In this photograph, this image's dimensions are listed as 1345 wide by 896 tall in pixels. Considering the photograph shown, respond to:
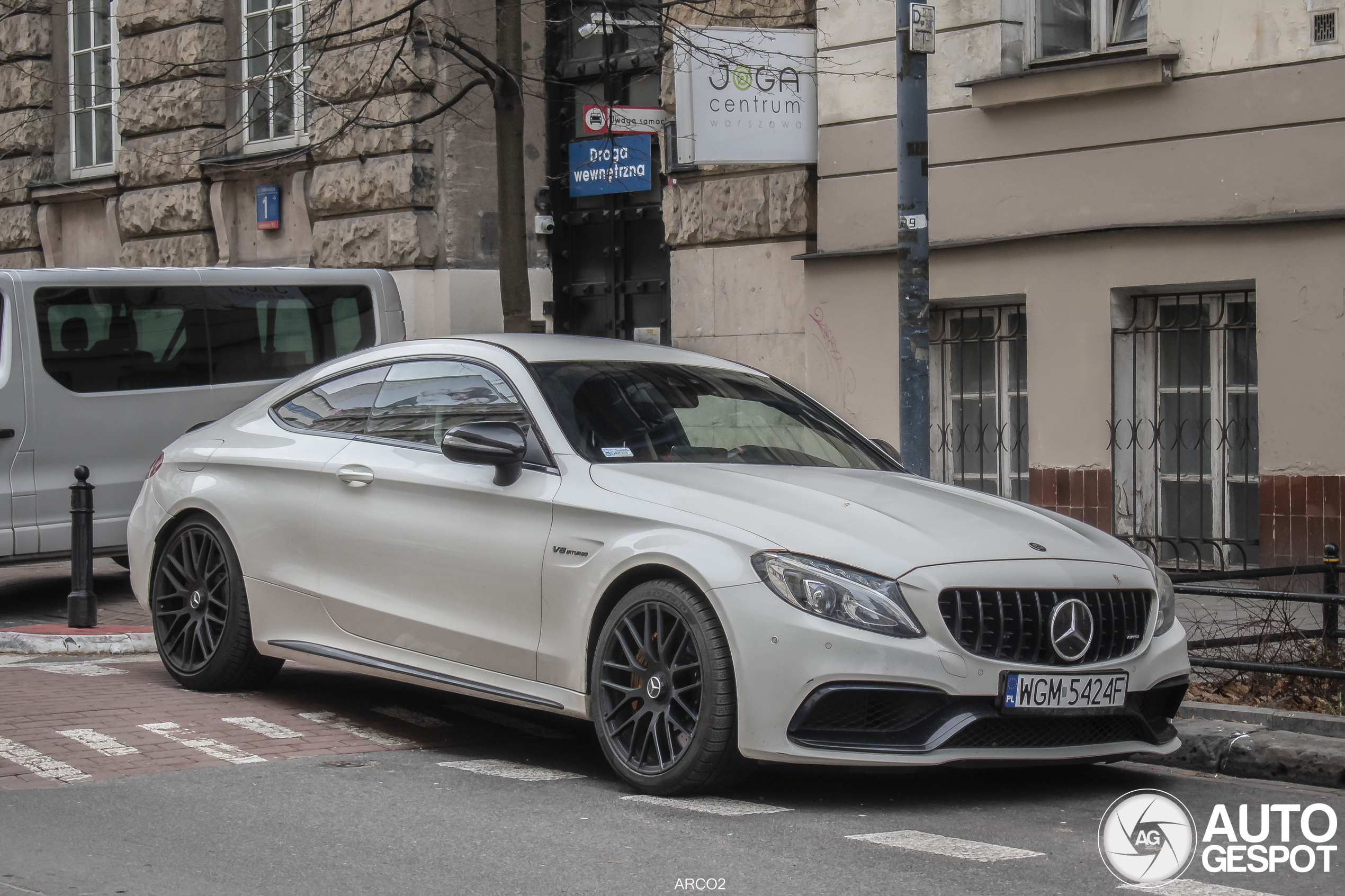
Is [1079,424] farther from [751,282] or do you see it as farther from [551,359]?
[551,359]

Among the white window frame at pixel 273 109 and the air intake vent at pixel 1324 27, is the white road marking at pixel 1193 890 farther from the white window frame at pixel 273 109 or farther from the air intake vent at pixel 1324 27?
the white window frame at pixel 273 109

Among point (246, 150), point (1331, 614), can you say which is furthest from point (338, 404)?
point (246, 150)

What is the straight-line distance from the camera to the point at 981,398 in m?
13.5

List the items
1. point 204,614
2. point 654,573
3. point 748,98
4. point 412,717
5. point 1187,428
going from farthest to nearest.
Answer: point 748,98, point 1187,428, point 204,614, point 412,717, point 654,573

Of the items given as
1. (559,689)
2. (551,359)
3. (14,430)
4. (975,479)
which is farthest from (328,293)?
(559,689)

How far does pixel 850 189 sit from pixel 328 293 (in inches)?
172

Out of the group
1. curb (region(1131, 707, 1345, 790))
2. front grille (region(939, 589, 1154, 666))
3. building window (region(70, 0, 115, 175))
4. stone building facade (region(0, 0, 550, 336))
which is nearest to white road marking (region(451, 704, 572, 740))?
front grille (region(939, 589, 1154, 666))

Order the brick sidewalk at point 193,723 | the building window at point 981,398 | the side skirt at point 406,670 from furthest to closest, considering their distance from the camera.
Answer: the building window at point 981,398 → the brick sidewalk at point 193,723 → the side skirt at point 406,670

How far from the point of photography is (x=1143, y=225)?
12148 mm

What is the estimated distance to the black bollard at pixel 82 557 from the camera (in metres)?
9.95

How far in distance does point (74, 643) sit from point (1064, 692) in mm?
6199

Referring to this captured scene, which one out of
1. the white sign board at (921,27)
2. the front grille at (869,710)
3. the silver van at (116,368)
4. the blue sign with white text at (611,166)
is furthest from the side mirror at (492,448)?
the blue sign with white text at (611,166)

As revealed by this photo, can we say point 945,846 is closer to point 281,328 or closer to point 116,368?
point 116,368

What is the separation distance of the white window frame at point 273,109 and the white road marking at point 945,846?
48.0 ft
